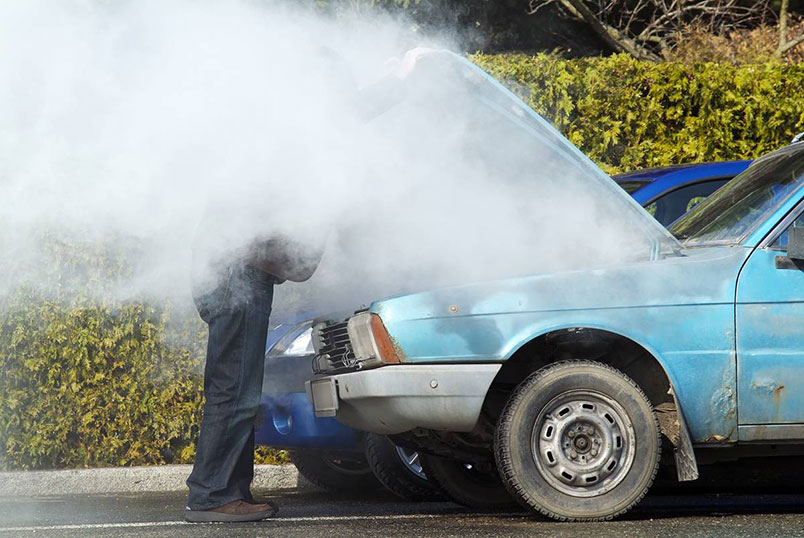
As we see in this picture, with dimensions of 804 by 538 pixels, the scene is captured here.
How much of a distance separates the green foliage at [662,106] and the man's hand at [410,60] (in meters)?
3.98

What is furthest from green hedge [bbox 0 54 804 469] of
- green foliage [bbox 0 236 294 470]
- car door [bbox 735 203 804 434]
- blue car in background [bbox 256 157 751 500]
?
car door [bbox 735 203 804 434]

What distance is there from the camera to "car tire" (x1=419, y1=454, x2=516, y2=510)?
636cm

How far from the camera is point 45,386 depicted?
8656 millimetres

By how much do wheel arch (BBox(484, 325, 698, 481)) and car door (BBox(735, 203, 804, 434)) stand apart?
29cm

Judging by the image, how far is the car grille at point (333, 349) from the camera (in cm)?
593

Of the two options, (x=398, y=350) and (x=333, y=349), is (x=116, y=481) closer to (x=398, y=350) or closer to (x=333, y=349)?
(x=333, y=349)

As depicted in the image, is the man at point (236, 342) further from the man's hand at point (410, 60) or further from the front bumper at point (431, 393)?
the front bumper at point (431, 393)

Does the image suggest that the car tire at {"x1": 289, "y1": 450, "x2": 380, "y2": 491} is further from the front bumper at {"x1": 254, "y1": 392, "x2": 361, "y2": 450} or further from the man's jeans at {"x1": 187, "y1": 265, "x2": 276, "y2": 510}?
the man's jeans at {"x1": 187, "y1": 265, "x2": 276, "y2": 510}

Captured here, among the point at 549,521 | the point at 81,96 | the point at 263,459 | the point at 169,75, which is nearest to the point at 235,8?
the point at 169,75

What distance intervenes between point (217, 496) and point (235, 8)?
2263 mm

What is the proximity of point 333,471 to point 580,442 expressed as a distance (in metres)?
2.66

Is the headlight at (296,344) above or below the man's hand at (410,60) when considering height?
below

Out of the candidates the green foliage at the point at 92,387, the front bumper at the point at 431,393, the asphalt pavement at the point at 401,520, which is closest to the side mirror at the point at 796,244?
the asphalt pavement at the point at 401,520

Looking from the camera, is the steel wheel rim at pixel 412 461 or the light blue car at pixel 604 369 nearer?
the light blue car at pixel 604 369
